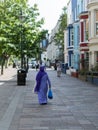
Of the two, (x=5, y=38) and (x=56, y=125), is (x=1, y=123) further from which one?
(x=5, y=38)

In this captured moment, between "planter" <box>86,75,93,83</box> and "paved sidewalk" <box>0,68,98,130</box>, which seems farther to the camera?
"planter" <box>86,75,93,83</box>

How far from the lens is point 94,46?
1407 inches

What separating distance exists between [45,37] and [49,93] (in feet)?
71.0

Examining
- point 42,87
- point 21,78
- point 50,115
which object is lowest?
point 50,115

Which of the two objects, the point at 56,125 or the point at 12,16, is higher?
the point at 12,16

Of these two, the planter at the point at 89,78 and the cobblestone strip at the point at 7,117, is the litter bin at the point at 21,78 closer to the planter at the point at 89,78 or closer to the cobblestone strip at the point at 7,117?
the planter at the point at 89,78

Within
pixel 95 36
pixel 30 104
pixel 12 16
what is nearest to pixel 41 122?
pixel 30 104

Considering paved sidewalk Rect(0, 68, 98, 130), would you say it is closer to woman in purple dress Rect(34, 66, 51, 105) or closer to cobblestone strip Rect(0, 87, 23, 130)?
cobblestone strip Rect(0, 87, 23, 130)

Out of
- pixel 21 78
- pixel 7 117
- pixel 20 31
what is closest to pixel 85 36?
pixel 20 31

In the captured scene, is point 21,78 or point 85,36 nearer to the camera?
point 21,78

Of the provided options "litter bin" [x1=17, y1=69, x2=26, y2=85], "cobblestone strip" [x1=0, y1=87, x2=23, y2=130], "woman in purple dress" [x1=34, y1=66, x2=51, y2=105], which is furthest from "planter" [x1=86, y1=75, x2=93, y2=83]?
"cobblestone strip" [x1=0, y1=87, x2=23, y2=130]

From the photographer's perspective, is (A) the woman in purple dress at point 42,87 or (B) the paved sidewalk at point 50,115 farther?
(A) the woman in purple dress at point 42,87

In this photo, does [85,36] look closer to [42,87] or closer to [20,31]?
[20,31]

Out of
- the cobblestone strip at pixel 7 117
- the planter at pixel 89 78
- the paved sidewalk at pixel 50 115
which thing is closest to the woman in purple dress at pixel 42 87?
the paved sidewalk at pixel 50 115
